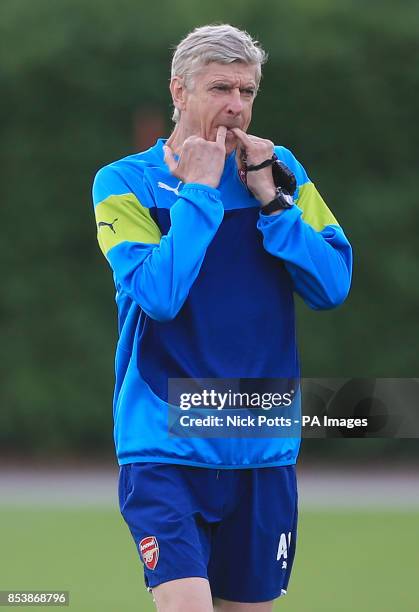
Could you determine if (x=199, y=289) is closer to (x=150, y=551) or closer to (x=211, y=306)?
(x=211, y=306)

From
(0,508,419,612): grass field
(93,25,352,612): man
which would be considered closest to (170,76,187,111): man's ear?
(93,25,352,612): man

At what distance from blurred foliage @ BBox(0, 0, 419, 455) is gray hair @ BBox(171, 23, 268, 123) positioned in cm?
711

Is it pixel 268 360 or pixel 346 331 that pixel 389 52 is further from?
pixel 268 360

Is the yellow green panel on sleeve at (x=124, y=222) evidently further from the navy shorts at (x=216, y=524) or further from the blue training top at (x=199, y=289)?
A: the navy shorts at (x=216, y=524)

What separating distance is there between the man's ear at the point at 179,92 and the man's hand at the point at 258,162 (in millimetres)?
182

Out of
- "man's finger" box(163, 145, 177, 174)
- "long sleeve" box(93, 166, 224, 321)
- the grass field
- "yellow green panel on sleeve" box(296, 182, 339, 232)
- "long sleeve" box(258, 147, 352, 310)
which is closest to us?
"long sleeve" box(93, 166, 224, 321)

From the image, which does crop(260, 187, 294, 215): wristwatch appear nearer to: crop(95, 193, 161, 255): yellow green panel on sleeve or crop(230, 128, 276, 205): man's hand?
crop(230, 128, 276, 205): man's hand

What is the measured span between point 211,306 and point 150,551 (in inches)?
28.1

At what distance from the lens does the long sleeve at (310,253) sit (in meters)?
3.78

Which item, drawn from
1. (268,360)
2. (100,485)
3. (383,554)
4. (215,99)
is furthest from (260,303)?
(100,485)

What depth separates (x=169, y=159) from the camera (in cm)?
393

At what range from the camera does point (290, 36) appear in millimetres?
11039

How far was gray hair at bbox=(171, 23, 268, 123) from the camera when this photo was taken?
3811 millimetres

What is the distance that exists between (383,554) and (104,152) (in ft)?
15.5
